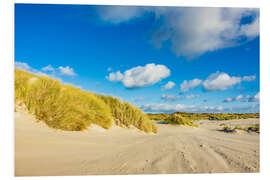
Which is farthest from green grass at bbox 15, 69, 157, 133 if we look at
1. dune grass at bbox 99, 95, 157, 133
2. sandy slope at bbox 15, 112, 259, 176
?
dune grass at bbox 99, 95, 157, 133

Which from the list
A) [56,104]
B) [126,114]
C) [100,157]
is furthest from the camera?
[126,114]

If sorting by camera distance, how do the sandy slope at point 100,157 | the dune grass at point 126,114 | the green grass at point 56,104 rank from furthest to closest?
1. the dune grass at point 126,114
2. the green grass at point 56,104
3. the sandy slope at point 100,157

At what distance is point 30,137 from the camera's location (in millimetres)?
2162

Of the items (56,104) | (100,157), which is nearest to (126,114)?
(56,104)

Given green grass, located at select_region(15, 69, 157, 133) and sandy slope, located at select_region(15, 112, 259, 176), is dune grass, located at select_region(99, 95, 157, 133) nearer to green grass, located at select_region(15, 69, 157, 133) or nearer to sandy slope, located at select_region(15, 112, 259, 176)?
green grass, located at select_region(15, 69, 157, 133)

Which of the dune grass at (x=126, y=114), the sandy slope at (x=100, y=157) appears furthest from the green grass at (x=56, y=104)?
the dune grass at (x=126, y=114)

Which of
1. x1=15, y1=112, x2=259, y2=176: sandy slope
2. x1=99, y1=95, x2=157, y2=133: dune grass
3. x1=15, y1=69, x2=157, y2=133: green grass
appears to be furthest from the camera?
x1=99, y1=95, x2=157, y2=133: dune grass

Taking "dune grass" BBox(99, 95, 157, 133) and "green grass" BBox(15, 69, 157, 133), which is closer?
"green grass" BBox(15, 69, 157, 133)

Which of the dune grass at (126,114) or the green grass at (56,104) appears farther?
the dune grass at (126,114)

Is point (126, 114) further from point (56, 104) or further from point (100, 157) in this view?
point (100, 157)

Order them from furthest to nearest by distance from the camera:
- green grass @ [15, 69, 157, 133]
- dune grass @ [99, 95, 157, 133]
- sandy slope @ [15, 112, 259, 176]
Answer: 1. dune grass @ [99, 95, 157, 133]
2. green grass @ [15, 69, 157, 133]
3. sandy slope @ [15, 112, 259, 176]

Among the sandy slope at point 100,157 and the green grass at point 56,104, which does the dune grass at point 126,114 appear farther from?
the sandy slope at point 100,157

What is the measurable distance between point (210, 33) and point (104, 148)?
Result: 327cm
